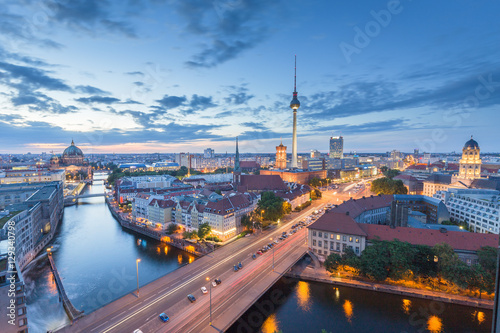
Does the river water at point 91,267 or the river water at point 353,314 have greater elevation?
the river water at point 353,314

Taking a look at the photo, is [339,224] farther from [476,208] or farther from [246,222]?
[476,208]

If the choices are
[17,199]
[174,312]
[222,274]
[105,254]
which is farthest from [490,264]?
[17,199]

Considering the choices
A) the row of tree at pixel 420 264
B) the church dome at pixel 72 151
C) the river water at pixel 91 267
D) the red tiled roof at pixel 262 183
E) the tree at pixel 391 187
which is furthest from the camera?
the church dome at pixel 72 151

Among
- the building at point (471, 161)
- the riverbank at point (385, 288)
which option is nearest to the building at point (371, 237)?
the riverbank at point (385, 288)

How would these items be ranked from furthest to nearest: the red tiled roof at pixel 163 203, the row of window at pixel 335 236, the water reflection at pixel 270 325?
1. the red tiled roof at pixel 163 203
2. the row of window at pixel 335 236
3. the water reflection at pixel 270 325

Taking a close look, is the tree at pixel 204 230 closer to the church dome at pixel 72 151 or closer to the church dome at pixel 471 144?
the church dome at pixel 471 144
